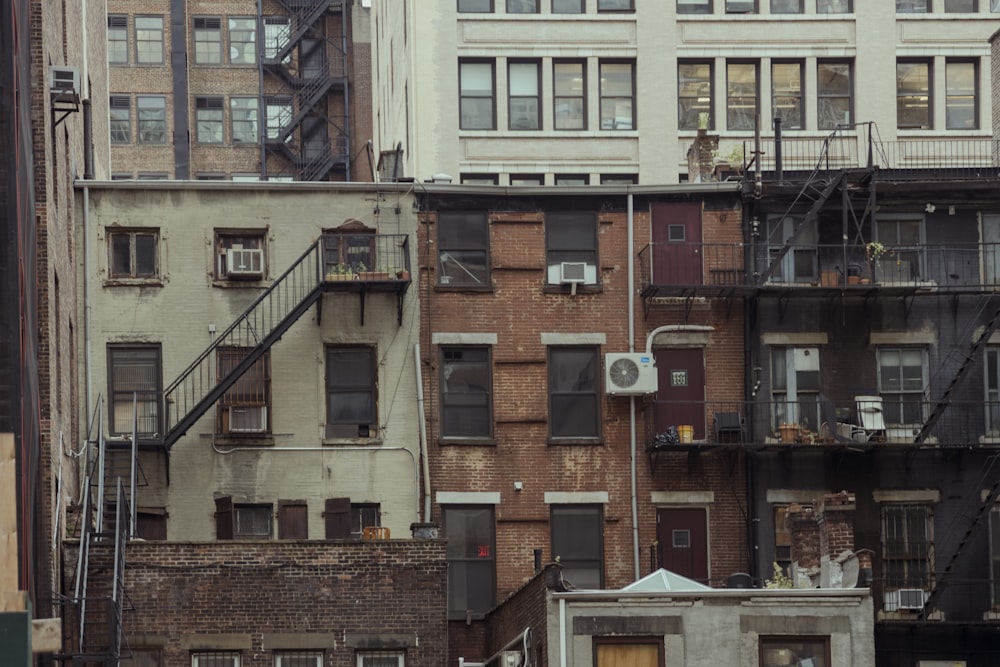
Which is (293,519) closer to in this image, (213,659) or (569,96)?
(213,659)

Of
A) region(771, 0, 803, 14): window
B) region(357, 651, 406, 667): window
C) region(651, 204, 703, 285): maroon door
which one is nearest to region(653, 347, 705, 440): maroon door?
region(651, 204, 703, 285): maroon door

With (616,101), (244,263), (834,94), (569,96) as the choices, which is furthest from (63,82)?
(834,94)

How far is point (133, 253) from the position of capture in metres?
46.8

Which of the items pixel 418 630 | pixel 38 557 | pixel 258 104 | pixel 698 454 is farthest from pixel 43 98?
pixel 258 104

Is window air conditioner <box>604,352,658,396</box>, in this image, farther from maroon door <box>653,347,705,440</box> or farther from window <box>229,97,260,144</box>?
window <box>229,97,260,144</box>

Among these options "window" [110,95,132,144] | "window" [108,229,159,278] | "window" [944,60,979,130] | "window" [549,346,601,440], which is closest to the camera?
"window" [108,229,159,278]

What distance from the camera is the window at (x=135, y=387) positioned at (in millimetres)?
46094

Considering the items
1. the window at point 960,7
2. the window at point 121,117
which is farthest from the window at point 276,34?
the window at point 960,7

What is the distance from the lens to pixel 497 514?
46.6 metres

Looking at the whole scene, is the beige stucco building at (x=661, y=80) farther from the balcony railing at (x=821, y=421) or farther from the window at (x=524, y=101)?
Answer: the balcony railing at (x=821, y=421)

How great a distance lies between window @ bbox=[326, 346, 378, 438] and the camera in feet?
154

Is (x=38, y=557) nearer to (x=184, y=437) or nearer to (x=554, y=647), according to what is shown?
(x=554, y=647)

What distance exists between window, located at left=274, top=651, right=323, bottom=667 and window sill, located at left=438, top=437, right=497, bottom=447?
26.5 feet

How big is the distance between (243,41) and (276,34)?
120cm
